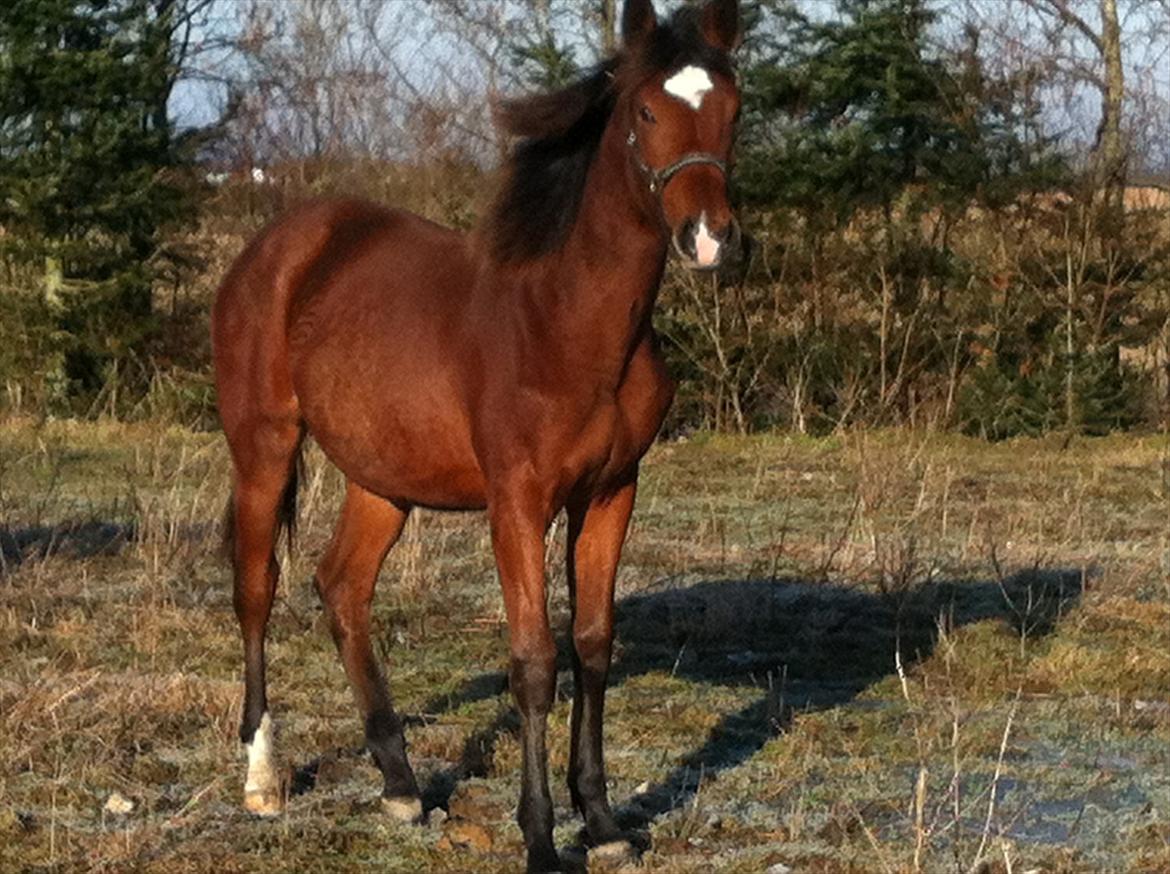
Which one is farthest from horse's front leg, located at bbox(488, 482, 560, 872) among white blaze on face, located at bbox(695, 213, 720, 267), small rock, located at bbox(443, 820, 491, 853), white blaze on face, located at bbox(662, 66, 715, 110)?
white blaze on face, located at bbox(662, 66, 715, 110)

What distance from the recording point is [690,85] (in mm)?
5223

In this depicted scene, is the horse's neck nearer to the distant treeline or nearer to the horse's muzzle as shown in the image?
the horse's muzzle

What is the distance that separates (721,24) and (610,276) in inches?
29.5

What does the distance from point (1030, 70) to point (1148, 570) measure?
10.1 metres

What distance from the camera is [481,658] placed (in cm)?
819

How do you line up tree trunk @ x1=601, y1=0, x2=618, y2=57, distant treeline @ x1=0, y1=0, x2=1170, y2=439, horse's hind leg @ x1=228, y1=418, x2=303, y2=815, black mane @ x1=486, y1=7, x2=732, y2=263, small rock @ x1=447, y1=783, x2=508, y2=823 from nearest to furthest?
black mane @ x1=486, y1=7, x2=732, y2=263 < small rock @ x1=447, y1=783, x2=508, y2=823 < horse's hind leg @ x1=228, y1=418, x2=303, y2=815 < distant treeline @ x1=0, y1=0, x2=1170, y2=439 < tree trunk @ x1=601, y1=0, x2=618, y2=57

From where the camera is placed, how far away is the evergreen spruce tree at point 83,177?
18.8m

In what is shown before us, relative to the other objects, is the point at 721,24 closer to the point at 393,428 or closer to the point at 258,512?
the point at 393,428

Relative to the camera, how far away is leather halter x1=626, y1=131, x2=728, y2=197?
202 inches

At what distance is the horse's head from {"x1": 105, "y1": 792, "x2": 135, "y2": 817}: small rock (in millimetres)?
2217

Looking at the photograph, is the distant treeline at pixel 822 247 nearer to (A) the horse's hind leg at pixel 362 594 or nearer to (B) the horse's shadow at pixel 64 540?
(B) the horse's shadow at pixel 64 540

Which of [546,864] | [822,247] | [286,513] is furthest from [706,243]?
[822,247]

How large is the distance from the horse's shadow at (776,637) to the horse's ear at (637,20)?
2.24 meters

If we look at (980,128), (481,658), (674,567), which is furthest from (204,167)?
(481,658)
